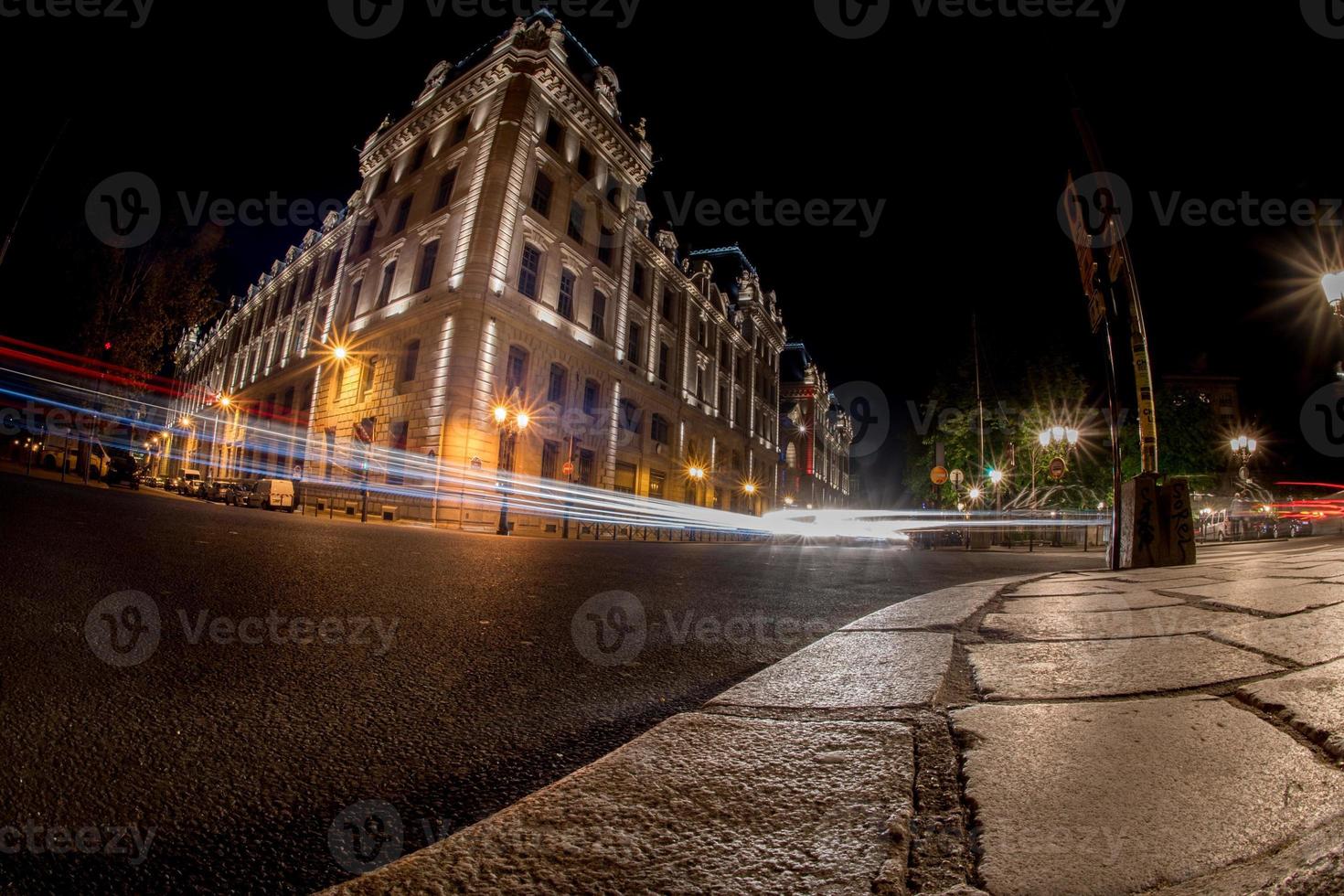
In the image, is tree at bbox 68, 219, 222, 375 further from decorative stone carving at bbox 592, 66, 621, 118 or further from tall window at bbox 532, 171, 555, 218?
decorative stone carving at bbox 592, 66, 621, 118

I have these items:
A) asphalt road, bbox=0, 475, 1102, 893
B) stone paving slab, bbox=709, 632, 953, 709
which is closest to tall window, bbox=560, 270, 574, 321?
asphalt road, bbox=0, 475, 1102, 893

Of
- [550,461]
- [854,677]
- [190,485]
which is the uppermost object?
[550,461]

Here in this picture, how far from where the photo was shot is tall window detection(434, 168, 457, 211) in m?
23.2

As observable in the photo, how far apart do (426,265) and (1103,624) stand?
2476 centimetres

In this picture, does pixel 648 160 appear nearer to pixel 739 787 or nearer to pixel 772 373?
pixel 772 373

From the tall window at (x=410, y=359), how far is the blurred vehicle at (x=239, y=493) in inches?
252

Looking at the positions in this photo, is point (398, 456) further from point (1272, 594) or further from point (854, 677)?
point (1272, 594)

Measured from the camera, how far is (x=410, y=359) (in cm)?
2167

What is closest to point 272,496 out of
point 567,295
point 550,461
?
point 550,461

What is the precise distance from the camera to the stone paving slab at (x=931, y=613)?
8.26 feet

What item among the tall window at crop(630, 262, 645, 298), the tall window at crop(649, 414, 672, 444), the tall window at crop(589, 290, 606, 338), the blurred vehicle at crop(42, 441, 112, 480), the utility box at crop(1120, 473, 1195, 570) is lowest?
the utility box at crop(1120, 473, 1195, 570)

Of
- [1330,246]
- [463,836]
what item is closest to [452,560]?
[463,836]

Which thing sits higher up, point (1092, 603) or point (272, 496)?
point (272, 496)

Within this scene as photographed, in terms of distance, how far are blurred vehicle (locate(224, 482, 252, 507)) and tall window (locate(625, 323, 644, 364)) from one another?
1634 cm
